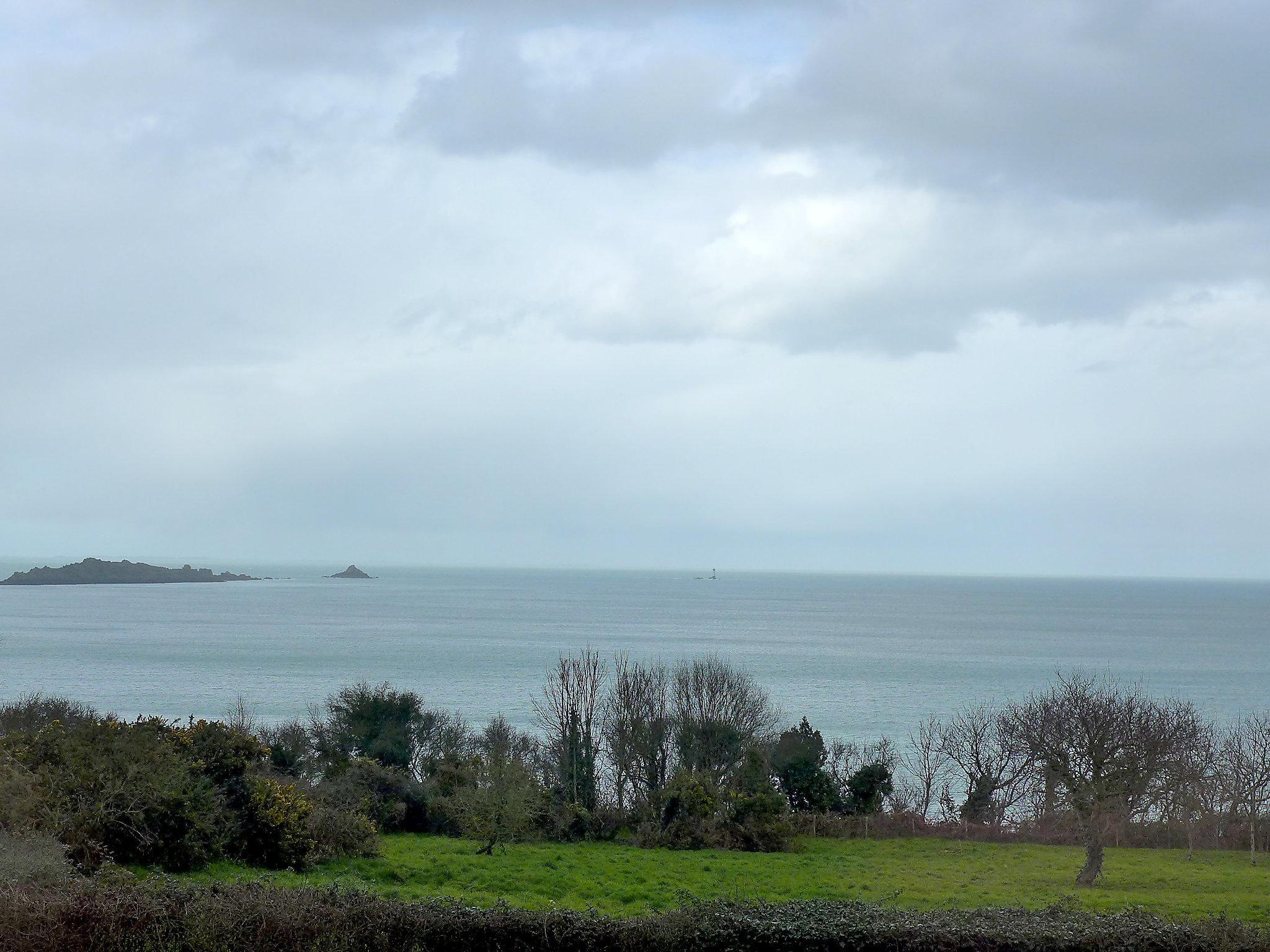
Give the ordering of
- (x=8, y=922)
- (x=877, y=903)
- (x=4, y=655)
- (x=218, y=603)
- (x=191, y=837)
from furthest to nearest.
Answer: (x=218, y=603)
(x=4, y=655)
(x=191, y=837)
(x=877, y=903)
(x=8, y=922)

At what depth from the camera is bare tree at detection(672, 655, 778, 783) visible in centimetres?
3662

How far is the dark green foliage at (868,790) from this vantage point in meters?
33.2

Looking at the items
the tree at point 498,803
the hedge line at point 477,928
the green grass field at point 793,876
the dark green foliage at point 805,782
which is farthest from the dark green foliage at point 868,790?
the hedge line at point 477,928

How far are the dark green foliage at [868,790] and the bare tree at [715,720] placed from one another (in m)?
3.98

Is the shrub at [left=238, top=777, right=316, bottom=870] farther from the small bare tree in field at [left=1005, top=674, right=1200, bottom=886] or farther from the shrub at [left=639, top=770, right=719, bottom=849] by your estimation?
the small bare tree in field at [left=1005, top=674, right=1200, bottom=886]

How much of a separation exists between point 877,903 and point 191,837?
1199cm

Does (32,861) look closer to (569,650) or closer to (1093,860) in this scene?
(1093,860)

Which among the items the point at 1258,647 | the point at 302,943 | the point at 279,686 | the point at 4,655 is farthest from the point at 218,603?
the point at 302,943

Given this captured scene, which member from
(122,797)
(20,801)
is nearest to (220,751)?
(122,797)

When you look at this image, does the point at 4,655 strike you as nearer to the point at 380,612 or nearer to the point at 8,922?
the point at 380,612

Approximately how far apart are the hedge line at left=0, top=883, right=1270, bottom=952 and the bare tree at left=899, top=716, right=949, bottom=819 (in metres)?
24.7

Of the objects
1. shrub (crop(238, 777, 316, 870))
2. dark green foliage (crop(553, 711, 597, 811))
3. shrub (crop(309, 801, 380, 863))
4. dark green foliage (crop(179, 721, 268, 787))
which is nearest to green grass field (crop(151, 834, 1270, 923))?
shrub (crop(309, 801, 380, 863))

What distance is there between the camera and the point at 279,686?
75.0 meters

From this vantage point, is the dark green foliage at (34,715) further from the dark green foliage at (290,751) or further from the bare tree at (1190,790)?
the bare tree at (1190,790)
